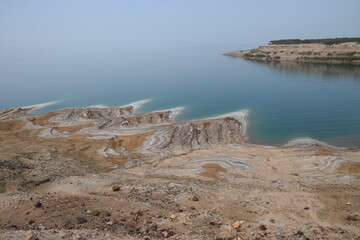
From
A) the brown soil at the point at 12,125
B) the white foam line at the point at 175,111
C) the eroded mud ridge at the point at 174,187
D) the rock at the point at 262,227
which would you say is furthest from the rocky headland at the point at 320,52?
the rock at the point at 262,227

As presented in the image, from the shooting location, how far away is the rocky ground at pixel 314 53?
110 metres

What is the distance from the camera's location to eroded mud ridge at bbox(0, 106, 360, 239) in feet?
48.5

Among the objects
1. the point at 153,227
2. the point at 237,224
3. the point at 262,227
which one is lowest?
the point at 262,227

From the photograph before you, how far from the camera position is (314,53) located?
121938mm

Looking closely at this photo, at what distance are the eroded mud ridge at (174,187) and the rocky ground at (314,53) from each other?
88.3 m

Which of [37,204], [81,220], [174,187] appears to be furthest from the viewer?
[174,187]

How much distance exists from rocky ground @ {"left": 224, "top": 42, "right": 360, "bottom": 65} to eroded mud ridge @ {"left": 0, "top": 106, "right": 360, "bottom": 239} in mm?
88275

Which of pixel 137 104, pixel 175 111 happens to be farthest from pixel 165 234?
pixel 137 104

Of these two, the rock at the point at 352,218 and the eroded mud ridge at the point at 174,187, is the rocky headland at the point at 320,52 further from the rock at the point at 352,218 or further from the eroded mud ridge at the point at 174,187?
the rock at the point at 352,218

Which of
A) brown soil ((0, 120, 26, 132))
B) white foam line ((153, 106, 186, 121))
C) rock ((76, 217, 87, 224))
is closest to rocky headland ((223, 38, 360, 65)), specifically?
white foam line ((153, 106, 186, 121))

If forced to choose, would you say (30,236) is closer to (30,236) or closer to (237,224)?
(30,236)

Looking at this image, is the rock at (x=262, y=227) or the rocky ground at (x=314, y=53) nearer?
the rock at (x=262, y=227)

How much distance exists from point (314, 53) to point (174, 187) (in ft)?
392

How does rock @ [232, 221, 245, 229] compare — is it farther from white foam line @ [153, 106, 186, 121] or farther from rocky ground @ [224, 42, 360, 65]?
rocky ground @ [224, 42, 360, 65]
